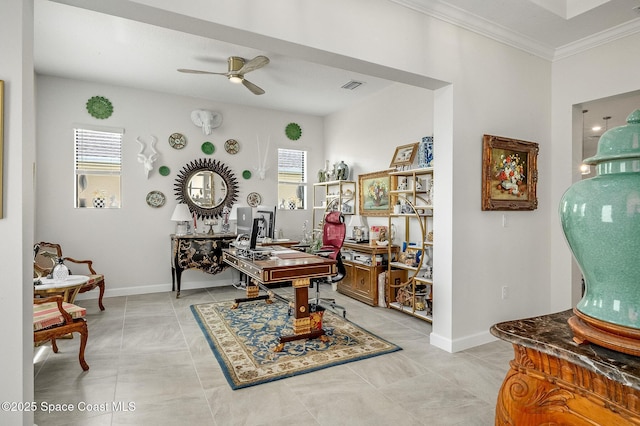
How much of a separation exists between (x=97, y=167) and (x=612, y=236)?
5838 millimetres

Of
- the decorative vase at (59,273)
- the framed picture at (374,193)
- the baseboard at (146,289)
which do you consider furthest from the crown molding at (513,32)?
the baseboard at (146,289)

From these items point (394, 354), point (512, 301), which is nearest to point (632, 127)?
point (394, 354)

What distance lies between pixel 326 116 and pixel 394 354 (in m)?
4.85

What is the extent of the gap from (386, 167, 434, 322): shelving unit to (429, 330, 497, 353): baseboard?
0.68 metres

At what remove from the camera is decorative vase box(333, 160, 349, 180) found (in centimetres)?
583

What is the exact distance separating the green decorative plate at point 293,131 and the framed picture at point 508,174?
152 inches

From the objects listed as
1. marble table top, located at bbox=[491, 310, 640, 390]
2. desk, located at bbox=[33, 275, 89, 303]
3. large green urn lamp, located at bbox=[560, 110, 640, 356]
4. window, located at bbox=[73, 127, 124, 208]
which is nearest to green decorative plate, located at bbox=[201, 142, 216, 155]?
window, located at bbox=[73, 127, 124, 208]

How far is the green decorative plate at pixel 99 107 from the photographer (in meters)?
4.90

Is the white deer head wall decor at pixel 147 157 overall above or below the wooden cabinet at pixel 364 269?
above

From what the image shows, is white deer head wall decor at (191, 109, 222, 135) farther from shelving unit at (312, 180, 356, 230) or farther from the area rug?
the area rug

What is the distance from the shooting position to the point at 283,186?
643 cm

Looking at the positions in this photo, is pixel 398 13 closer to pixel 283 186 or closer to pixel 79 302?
pixel 283 186

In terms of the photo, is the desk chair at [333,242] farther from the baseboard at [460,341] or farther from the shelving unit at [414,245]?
the baseboard at [460,341]

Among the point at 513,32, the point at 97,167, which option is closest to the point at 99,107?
the point at 97,167
